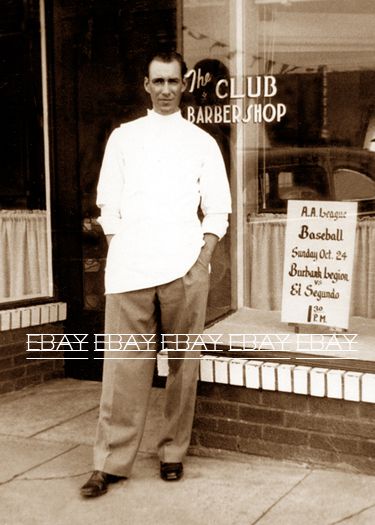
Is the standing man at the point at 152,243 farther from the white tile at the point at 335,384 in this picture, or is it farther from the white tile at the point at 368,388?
the white tile at the point at 368,388

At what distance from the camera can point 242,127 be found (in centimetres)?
504

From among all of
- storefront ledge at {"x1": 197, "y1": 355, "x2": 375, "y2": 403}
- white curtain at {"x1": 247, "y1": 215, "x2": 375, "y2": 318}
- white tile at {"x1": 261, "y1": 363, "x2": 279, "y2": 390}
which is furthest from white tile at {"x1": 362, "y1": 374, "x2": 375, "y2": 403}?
white curtain at {"x1": 247, "y1": 215, "x2": 375, "y2": 318}

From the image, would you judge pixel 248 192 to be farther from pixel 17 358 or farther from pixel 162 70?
pixel 17 358

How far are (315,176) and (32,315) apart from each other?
236cm

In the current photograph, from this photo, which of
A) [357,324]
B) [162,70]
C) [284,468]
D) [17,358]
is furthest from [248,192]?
[17,358]

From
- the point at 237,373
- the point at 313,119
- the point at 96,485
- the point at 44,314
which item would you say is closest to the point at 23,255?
the point at 44,314

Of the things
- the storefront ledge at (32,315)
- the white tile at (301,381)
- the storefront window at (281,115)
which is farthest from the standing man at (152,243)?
the storefront ledge at (32,315)

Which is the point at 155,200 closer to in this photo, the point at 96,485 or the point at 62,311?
Answer: the point at 96,485

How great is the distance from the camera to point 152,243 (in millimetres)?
3930

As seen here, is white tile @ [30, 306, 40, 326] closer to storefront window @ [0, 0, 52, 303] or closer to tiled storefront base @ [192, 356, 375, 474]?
storefront window @ [0, 0, 52, 303]

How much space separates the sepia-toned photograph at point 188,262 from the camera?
3.98 meters

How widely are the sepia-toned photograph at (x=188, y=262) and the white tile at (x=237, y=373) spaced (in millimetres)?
17

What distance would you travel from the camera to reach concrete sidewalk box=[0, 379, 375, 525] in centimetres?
369

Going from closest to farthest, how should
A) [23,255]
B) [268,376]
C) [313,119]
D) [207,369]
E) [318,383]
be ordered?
[318,383]
[268,376]
[207,369]
[313,119]
[23,255]
